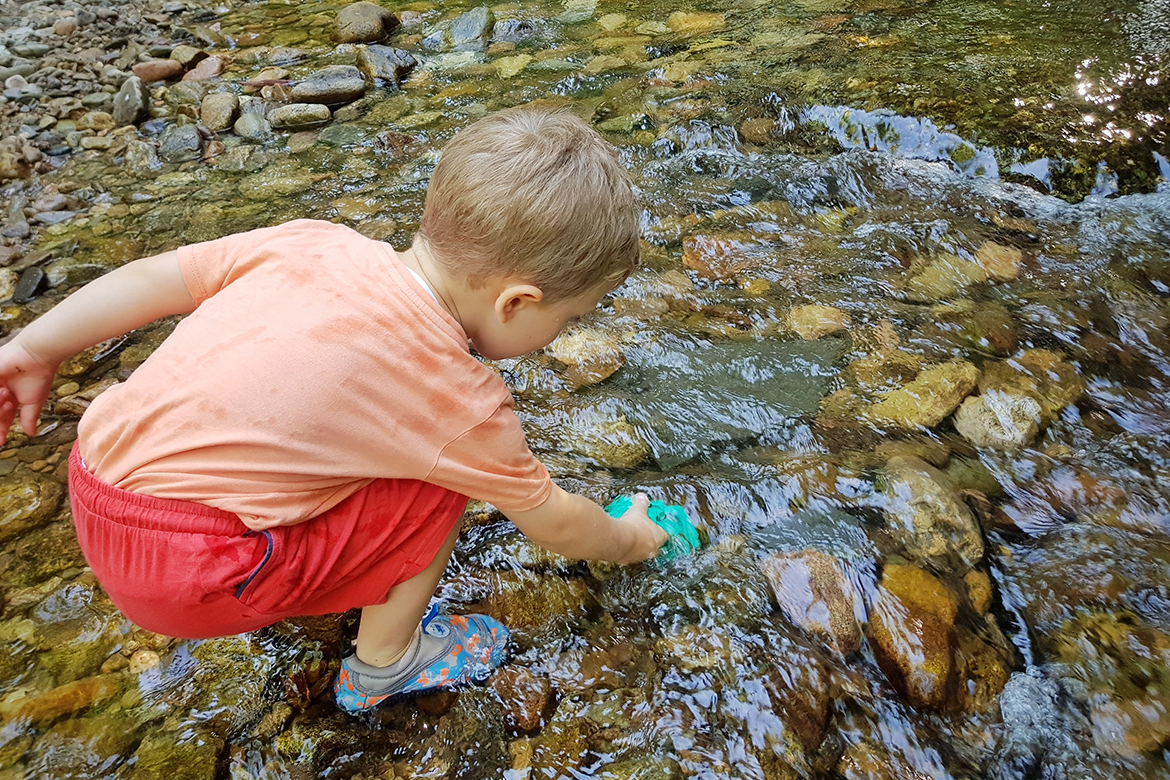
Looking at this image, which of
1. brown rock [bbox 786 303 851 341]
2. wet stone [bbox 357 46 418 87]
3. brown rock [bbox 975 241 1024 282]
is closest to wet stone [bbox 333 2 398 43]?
wet stone [bbox 357 46 418 87]

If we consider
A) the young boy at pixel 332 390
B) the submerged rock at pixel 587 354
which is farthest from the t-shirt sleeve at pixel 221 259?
Result: the submerged rock at pixel 587 354

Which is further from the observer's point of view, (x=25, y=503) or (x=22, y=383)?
(x=25, y=503)

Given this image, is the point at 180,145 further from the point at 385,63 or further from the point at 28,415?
the point at 28,415

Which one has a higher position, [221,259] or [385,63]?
[221,259]

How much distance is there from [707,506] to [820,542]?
296mm

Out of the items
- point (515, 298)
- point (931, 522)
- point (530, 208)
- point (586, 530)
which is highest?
point (530, 208)

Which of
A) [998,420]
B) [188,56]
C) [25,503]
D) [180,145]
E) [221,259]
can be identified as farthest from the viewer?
[188,56]

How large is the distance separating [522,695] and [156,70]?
5331 mm

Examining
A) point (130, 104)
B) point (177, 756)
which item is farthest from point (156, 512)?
point (130, 104)

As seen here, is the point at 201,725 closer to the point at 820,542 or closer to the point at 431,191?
the point at 431,191

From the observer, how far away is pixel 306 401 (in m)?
1.20

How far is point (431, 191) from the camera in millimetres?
1360

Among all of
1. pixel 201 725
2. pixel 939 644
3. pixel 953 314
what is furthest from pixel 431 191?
pixel 953 314

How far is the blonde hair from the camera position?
50.6 inches
